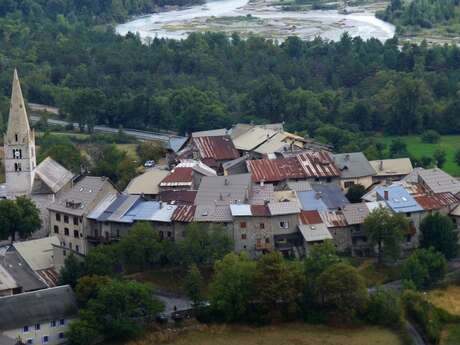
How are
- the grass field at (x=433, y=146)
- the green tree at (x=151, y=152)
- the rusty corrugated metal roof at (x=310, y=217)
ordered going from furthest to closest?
the grass field at (x=433, y=146) → the green tree at (x=151, y=152) → the rusty corrugated metal roof at (x=310, y=217)

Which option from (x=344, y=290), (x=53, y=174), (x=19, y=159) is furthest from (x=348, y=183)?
(x=19, y=159)

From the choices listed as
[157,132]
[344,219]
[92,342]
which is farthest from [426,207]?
[157,132]

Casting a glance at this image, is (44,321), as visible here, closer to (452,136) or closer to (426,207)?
(426,207)

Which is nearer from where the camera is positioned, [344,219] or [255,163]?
[344,219]

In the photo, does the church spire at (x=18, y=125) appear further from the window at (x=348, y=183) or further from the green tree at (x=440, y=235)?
the green tree at (x=440, y=235)

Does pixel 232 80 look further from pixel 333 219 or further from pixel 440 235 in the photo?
pixel 440 235

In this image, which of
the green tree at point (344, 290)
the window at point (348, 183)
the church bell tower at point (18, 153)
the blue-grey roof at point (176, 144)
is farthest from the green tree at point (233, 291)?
the blue-grey roof at point (176, 144)

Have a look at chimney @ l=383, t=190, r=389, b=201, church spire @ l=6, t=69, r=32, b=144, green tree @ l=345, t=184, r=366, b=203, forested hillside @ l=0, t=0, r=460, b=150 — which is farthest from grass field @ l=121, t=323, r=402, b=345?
forested hillside @ l=0, t=0, r=460, b=150
